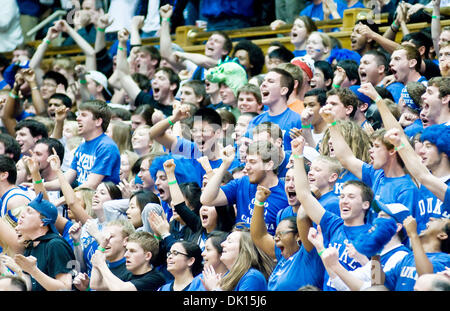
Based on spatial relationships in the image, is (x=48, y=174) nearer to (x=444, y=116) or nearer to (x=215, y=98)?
(x=215, y=98)

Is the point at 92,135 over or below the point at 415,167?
below

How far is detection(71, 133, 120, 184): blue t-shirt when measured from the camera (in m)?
8.13

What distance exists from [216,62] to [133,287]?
14.0ft

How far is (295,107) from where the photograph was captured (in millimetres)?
7891

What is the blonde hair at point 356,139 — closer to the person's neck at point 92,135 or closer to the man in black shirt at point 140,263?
the man in black shirt at point 140,263

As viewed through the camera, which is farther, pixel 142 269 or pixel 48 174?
pixel 48 174

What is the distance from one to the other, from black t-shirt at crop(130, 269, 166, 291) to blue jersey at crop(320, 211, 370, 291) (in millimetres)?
1349

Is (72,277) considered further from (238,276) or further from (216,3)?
(216,3)

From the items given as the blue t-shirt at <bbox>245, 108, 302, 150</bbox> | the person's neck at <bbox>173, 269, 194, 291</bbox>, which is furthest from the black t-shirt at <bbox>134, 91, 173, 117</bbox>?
the person's neck at <bbox>173, 269, 194, 291</bbox>

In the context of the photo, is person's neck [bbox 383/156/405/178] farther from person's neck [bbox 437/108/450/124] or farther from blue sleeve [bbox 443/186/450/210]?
person's neck [bbox 437/108/450/124]

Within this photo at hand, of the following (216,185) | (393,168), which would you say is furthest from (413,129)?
(216,185)

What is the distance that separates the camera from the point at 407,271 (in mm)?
5000

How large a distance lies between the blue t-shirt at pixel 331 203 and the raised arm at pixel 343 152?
0.30m

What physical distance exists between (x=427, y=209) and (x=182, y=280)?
1.75 m
